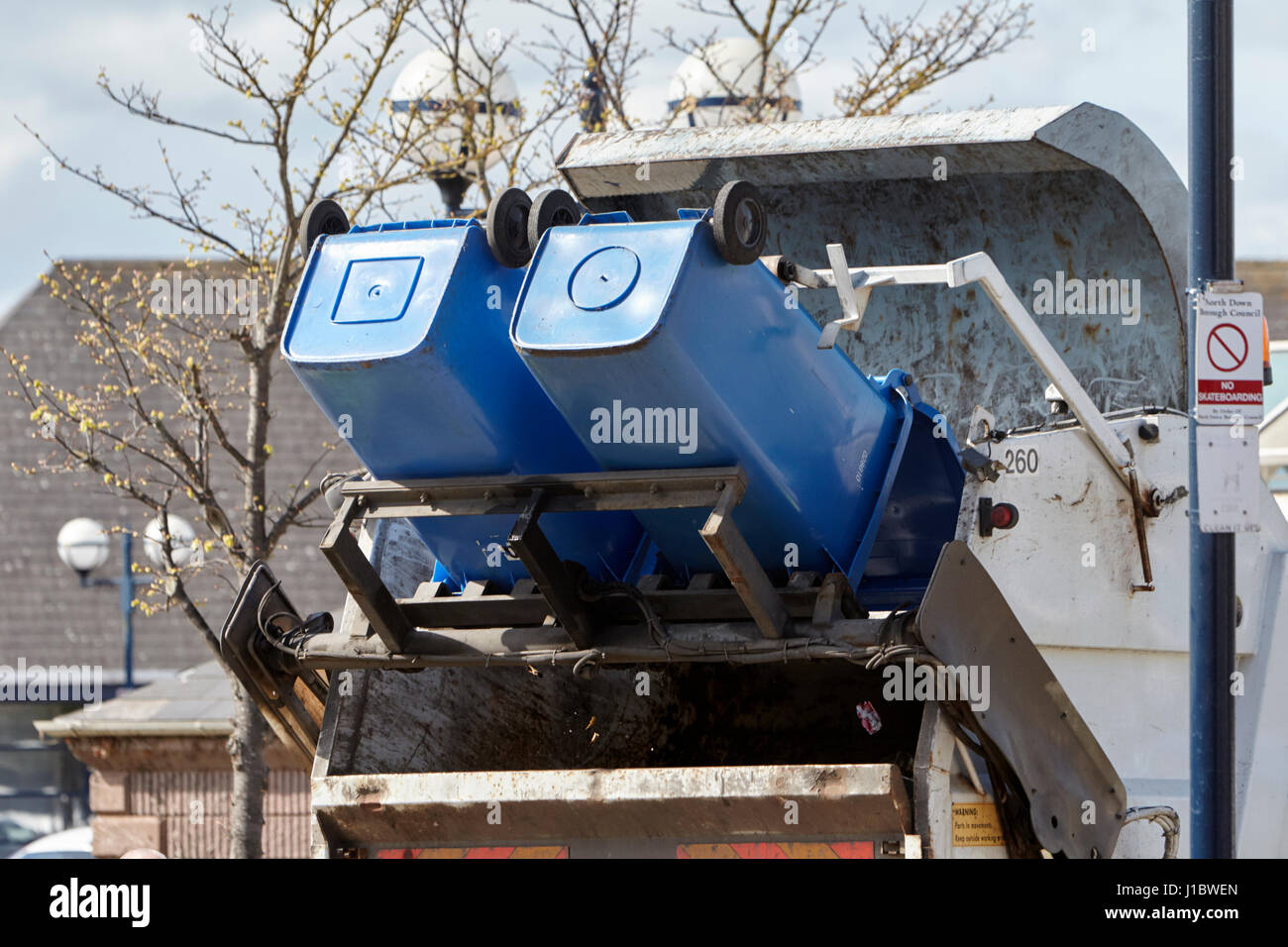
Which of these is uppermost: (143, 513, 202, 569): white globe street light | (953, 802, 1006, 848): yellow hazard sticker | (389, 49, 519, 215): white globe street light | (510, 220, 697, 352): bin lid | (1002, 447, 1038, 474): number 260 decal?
(389, 49, 519, 215): white globe street light

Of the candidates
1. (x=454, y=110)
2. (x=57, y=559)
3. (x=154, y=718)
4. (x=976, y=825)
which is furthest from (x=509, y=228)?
(x=57, y=559)

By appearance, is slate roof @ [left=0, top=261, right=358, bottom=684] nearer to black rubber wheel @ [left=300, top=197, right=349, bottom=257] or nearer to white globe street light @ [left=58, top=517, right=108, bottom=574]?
white globe street light @ [left=58, top=517, right=108, bottom=574]

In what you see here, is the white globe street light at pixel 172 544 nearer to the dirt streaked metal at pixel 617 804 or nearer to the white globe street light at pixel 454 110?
the white globe street light at pixel 454 110

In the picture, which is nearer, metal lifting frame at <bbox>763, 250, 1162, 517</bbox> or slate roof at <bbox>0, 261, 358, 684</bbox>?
metal lifting frame at <bbox>763, 250, 1162, 517</bbox>

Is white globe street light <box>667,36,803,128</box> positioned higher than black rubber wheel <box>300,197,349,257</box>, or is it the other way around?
white globe street light <box>667,36,803,128</box>

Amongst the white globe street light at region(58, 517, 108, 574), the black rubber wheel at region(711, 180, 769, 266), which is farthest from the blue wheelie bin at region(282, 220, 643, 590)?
the white globe street light at region(58, 517, 108, 574)

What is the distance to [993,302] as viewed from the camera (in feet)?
15.5

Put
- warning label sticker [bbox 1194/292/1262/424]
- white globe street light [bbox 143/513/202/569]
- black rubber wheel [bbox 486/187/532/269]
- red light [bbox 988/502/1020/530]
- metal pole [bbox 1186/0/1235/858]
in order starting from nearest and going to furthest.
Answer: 1. black rubber wheel [bbox 486/187/532/269]
2. red light [bbox 988/502/1020/530]
3. metal pole [bbox 1186/0/1235/858]
4. warning label sticker [bbox 1194/292/1262/424]
5. white globe street light [bbox 143/513/202/569]

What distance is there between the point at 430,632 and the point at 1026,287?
9.08 feet

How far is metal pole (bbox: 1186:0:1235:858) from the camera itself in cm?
475

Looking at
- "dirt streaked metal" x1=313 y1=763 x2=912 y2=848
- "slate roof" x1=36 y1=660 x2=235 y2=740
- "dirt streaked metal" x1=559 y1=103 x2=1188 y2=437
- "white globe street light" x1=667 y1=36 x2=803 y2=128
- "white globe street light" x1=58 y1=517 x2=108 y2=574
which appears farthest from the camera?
"white globe street light" x1=58 y1=517 x2=108 y2=574
